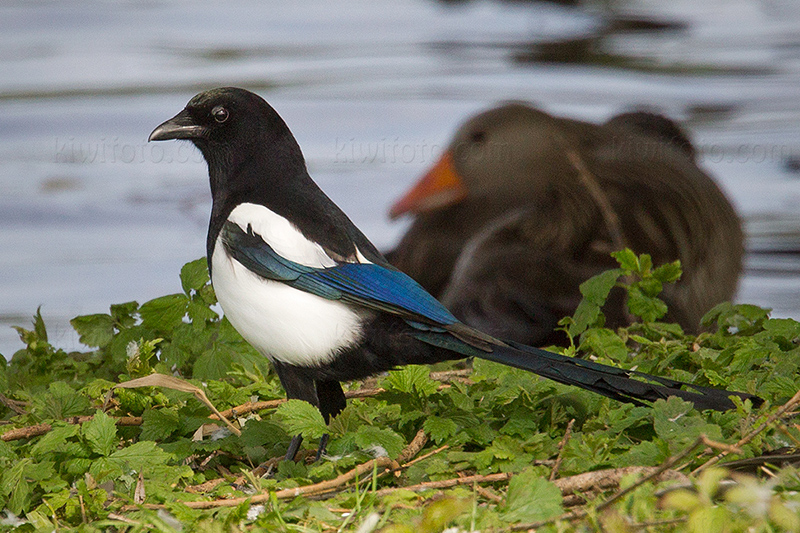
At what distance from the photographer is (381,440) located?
7.91 ft

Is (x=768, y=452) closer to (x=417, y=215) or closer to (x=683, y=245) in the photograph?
(x=683, y=245)

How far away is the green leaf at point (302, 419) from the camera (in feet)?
7.89

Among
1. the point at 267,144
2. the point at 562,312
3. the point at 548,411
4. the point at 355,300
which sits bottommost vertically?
the point at 562,312

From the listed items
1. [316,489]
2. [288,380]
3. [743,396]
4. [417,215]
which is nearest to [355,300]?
[288,380]

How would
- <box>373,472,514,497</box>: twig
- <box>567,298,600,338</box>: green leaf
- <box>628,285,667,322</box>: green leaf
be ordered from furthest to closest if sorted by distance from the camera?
1. <box>628,285,667,322</box>: green leaf
2. <box>567,298,600,338</box>: green leaf
3. <box>373,472,514,497</box>: twig

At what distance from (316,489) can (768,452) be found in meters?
1.04

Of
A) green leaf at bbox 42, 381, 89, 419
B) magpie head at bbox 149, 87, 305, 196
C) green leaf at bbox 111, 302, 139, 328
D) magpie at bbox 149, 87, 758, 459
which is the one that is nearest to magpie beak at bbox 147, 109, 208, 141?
magpie head at bbox 149, 87, 305, 196

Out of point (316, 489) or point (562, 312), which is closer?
point (316, 489)

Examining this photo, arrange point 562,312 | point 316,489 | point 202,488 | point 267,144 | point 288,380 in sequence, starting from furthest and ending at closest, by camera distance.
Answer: point 562,312, point 267,144, point 288,380, point 202,488, point 316,489

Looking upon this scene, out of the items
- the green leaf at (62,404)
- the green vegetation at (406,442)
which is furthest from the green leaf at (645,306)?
the green leaf at (62,404)

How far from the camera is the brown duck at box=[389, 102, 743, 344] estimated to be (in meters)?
4.45

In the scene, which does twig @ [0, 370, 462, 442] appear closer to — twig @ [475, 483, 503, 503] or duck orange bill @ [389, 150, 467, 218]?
twig @ [475, 483, 503, 503]

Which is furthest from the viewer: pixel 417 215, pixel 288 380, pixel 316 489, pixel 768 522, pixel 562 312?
pixel 417 215

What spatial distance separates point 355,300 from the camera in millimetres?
2520
